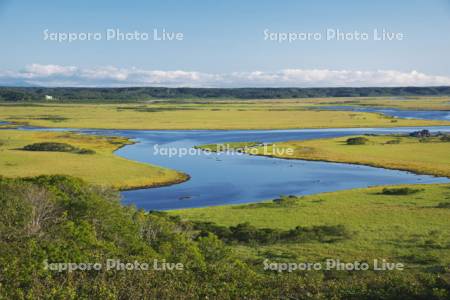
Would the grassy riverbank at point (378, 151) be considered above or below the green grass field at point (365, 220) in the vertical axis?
above

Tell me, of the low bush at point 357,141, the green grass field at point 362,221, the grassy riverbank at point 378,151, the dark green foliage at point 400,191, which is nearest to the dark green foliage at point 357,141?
the low bush at point 357,141

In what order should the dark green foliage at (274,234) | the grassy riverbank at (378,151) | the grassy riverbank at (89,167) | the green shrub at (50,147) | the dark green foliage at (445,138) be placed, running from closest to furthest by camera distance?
the dark green foliage at (274,234) < the grassy riverbank at (89,167) < the grassy riverbank at (378,151) < the green shrub at (50,147) < the dark green foliage at (445,138)

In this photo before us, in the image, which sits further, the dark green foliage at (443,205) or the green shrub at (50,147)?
the green shrub at (50,147)

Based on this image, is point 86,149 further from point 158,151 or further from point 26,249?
point 26,249

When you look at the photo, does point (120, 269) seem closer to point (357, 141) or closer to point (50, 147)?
point (50, 147)

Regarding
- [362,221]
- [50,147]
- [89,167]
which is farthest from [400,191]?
[50,147]

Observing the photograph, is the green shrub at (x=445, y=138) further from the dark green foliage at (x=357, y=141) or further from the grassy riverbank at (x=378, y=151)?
the dark green foliage at (x=357, y=141)
